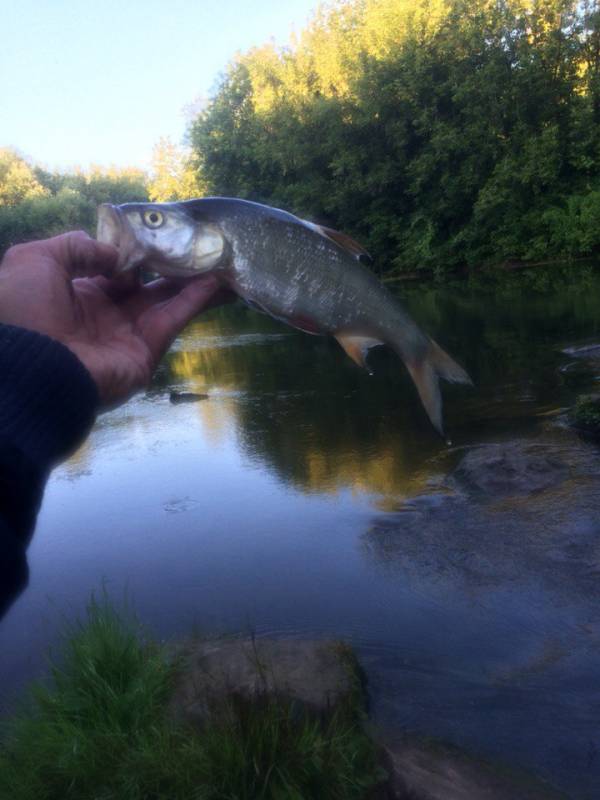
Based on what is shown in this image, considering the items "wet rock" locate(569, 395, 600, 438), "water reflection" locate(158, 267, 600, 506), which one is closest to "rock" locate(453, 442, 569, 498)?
"water reflection" locate(158, 267, 600, 506)

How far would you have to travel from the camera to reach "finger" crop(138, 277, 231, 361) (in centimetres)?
316

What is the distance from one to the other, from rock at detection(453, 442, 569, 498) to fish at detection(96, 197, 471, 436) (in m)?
5.82

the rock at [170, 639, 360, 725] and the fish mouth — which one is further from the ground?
the fish mouth

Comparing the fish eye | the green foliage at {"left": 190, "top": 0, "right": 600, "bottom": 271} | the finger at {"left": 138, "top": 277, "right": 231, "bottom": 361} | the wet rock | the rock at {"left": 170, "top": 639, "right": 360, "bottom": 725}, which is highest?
the green foliage at {"left": 190, "top": 0, "right": 600, "bottom": 271}

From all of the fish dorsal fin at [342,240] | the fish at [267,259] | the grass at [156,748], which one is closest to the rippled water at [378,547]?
the grass at [156,748]

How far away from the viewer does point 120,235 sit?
3.15 m

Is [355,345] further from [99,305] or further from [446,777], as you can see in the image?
[446,777]

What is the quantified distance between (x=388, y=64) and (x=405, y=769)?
39.1 m

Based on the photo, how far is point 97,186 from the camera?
77.8 meters

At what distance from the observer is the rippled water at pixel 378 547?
6.00 meters

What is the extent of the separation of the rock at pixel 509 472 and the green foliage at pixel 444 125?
28918 millimetres

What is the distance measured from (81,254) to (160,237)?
39 centimetres

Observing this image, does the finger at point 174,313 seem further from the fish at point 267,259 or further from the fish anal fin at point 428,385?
the fish anal fin at point 428,385

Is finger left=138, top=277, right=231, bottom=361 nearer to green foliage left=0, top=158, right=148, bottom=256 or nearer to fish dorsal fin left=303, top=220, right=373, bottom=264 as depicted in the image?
fish dorsal fin left=303, top=220, right=373, bottom=264
